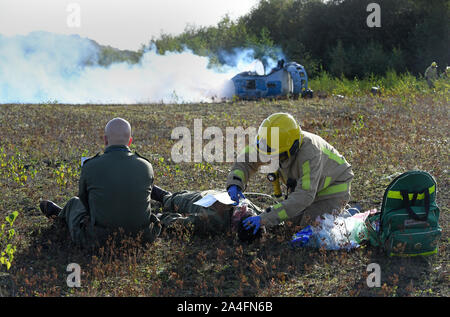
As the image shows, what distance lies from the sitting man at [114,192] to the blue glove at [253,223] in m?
1.08

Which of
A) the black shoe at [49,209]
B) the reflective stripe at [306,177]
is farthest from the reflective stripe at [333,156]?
the black shoe at [49,209]

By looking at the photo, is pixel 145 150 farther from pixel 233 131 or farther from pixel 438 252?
pixel 438 252

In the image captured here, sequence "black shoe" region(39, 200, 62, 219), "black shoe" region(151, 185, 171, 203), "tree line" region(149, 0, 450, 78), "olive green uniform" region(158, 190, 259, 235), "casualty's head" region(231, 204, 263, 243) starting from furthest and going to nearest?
1. "tree line" region(149, 0, 450, 78)
2. "black shoe" region(151, 185, 171, 203)
3. "black shoe" region(39, 200, 62, 219)
4. "olive green uniform" region(158, 190, 259, 235)
5. "casualty's head" region(231, 204, 263, 243)

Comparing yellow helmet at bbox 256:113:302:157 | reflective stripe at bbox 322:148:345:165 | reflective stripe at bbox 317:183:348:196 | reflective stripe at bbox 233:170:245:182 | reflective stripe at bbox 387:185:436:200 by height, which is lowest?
reflective stripe at bbox 317:183:348:196

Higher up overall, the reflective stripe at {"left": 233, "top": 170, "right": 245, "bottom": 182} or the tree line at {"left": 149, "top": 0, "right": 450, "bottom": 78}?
the tree line at {"left": 149, "top": 0, "right": 450, "bottom": 78}

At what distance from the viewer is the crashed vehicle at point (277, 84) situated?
21.3 meters

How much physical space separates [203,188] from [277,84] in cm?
1362

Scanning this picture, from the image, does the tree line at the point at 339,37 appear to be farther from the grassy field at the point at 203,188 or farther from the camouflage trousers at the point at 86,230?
the camouflage trousers at the point at 86,230

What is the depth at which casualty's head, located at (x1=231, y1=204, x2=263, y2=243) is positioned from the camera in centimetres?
566

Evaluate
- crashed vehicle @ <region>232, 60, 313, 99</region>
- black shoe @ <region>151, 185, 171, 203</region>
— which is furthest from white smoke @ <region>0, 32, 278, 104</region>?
black shoe @ <region>151, 185, 171, 203</region>

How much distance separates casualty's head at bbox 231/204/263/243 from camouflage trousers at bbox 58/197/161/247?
34.4 inches

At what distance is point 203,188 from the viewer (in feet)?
27.5

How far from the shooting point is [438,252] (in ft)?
18.4

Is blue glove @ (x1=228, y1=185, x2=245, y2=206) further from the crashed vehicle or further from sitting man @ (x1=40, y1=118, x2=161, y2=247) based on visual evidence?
the crashed vehicle
